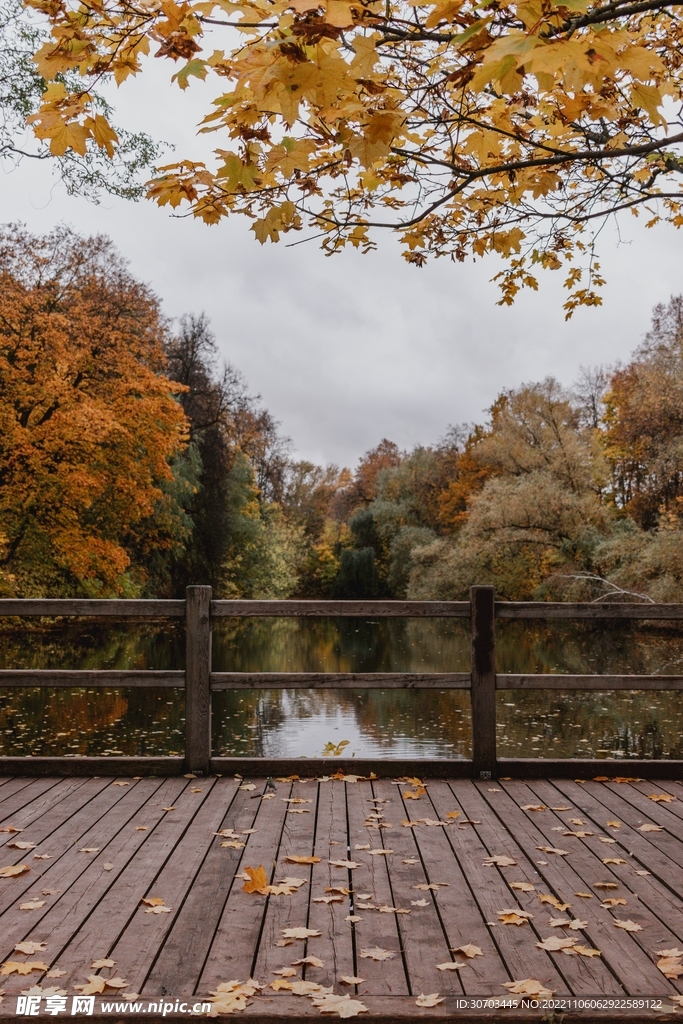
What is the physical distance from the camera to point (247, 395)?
114 feet

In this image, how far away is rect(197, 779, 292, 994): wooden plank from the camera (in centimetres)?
273

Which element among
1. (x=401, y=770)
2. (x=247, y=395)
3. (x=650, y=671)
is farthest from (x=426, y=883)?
(x=247, y=395)

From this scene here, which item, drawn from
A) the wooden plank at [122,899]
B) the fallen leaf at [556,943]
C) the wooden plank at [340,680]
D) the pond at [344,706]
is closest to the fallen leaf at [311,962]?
the wooden plank at [122,899]

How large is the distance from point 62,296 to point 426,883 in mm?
20851

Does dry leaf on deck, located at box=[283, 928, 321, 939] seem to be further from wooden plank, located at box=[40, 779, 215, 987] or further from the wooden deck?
wooden plank, located at box=[40, 779, 215, 987]

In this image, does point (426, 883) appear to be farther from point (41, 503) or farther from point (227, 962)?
point (41, 503)

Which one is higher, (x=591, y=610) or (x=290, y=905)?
(x=591, y=610)

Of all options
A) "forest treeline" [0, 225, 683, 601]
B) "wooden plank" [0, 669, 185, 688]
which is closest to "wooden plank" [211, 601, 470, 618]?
"wooden plank" [0, 669, 185, 688]

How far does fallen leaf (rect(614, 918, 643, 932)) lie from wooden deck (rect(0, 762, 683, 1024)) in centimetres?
1

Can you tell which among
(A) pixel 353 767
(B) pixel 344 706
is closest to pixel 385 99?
(A) pixel 353 767

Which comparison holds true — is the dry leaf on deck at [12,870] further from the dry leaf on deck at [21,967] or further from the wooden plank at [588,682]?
the wooden plank at [588,682]

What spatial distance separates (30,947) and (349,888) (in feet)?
4.01

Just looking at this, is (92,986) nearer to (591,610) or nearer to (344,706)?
(591,610)

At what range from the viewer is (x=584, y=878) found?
359 cm
